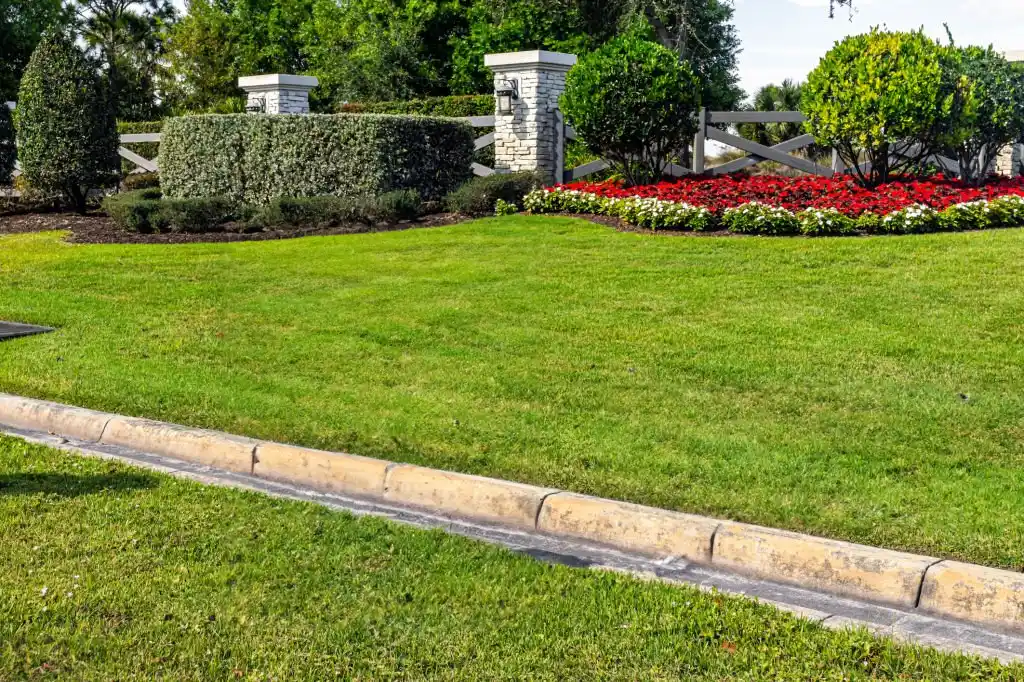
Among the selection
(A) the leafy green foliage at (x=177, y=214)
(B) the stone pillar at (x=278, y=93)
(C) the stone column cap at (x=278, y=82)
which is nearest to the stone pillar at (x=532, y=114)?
(A) the leafy green foliage at (x=177, y=214)

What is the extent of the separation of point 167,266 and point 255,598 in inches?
364

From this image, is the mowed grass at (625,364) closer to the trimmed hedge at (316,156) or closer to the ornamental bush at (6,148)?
the trimmed hedge at (316,156)

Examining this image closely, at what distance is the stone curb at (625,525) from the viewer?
4.32m

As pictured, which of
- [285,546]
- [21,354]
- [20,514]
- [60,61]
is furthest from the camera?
[60,61]

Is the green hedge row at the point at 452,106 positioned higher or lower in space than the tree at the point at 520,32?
lower

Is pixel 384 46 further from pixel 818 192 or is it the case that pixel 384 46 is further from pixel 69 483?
pixel 69 483

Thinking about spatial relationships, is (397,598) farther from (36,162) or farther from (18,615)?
(36,162)

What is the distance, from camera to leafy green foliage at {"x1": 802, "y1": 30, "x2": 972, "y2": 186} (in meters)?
13.8

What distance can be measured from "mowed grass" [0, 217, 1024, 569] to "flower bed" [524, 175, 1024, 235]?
692 millimetres

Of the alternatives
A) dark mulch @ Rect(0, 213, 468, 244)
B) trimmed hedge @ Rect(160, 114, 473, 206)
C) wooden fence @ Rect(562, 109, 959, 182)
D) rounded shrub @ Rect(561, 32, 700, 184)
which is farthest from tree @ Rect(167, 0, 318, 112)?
rounded shrub @ Rect(561, 32, 700, 184)

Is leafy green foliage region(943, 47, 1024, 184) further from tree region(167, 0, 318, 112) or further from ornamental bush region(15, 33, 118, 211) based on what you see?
tree region(167, 0, 318, 112)

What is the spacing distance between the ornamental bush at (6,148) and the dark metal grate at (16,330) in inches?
577

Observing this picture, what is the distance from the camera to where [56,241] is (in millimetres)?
16094

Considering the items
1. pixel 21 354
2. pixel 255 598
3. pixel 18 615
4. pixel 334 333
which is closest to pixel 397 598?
pixel 255 598
